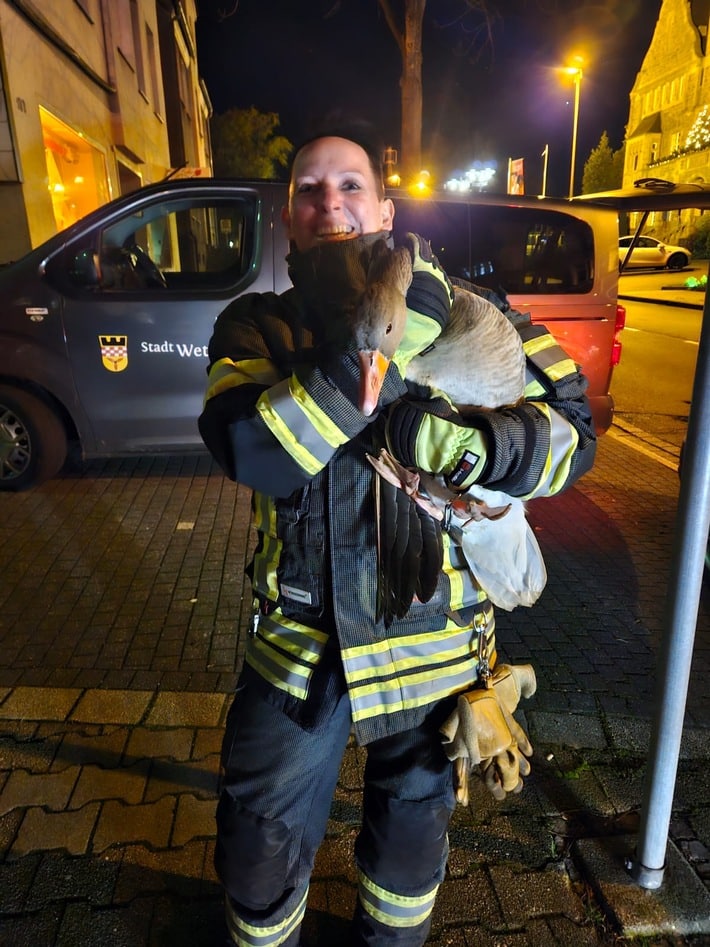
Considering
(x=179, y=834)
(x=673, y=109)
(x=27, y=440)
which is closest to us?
(x=179, y=834)

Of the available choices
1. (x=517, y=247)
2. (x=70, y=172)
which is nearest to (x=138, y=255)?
(x=517, y=247)

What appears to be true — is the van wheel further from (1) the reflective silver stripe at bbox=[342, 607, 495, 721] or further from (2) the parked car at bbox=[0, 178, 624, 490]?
(1) the reflective silver stripe at bbox=[342, 607, 495, 721]

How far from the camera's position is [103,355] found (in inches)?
195

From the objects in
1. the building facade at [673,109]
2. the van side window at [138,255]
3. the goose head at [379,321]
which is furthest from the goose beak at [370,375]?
the building facade at [673,109]

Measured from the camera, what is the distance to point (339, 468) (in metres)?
1.47

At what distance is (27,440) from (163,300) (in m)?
1.50

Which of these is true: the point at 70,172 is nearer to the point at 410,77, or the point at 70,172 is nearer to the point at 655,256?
the point at 410,77

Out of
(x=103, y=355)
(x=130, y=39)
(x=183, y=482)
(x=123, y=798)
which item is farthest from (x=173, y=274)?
(x=130, y=39)

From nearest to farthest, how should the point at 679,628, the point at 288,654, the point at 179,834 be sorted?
the point at 288,654 → the point at 679,628 → the point at 179,834

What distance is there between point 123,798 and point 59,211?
10078 mm

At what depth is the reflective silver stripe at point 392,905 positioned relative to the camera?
165 cm

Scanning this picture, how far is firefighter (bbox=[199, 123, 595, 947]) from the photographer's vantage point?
1.37 m

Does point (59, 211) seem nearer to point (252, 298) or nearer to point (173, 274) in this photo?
point (173, 274)

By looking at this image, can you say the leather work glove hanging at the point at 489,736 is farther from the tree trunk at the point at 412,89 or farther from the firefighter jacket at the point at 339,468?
the tree trunk at the point at 412,89
